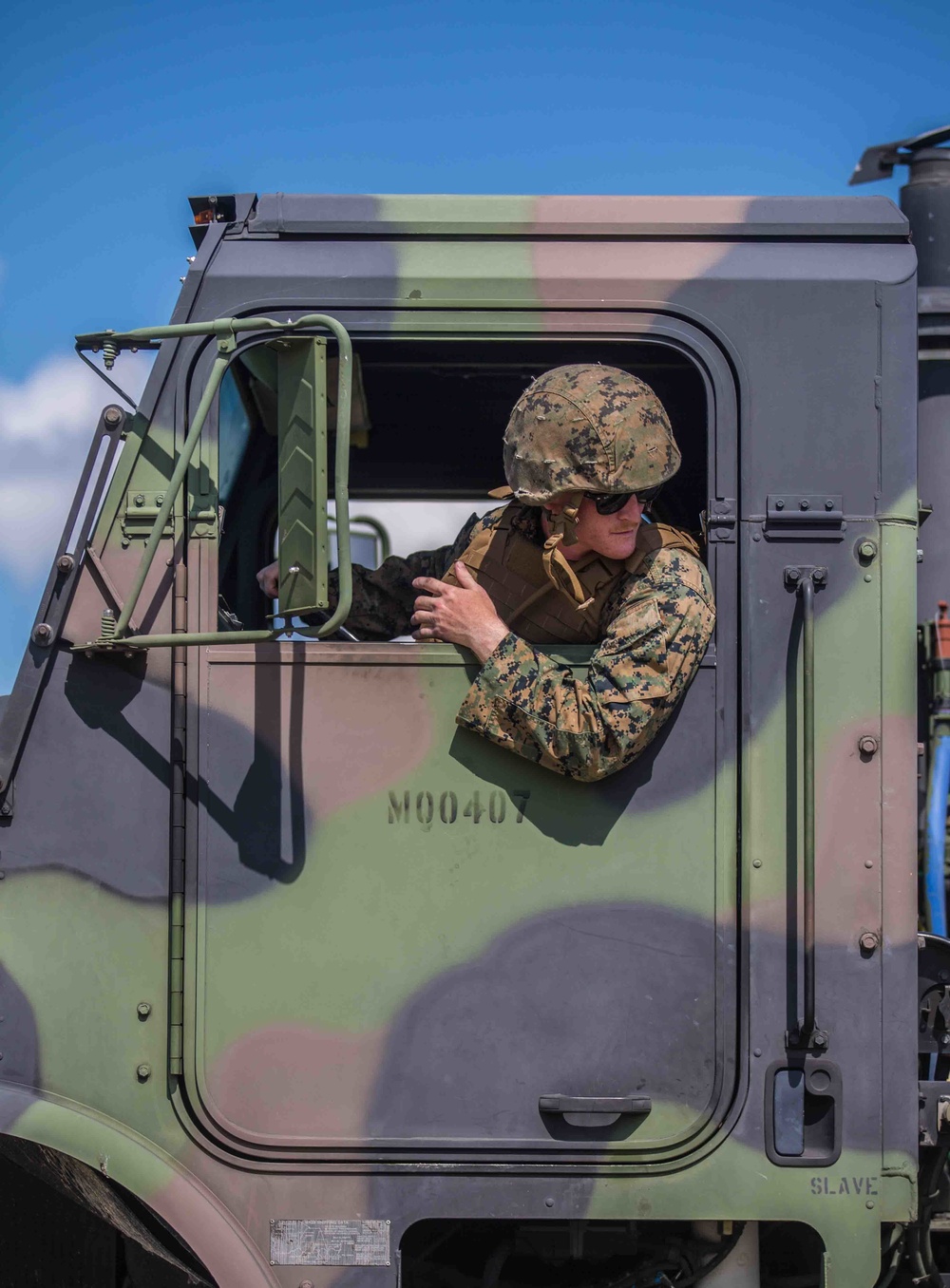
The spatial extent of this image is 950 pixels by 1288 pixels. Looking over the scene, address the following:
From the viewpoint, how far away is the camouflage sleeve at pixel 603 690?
2201mm

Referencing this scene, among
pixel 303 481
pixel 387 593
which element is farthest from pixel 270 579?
pixel 303 481

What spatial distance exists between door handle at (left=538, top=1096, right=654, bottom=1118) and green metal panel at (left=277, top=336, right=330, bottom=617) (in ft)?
3.43

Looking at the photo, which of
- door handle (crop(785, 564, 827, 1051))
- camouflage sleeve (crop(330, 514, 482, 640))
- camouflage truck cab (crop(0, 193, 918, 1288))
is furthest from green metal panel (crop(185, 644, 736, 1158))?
camouflage sleeve (crop(330, 514, 482, 640))

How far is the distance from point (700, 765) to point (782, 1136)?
0.73m

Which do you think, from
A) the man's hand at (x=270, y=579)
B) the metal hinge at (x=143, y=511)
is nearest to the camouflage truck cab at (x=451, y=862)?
the metal hinge at (x=143, y=511)

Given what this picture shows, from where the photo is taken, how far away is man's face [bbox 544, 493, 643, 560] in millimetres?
2373

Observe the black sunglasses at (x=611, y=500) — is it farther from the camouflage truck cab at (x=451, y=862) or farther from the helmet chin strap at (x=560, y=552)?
the camouflage truck cab at (x=451, y=862)

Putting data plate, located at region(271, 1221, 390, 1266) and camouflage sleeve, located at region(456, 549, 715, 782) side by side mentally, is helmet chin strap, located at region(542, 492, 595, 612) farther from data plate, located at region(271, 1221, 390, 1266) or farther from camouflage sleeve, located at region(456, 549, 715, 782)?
data plate, located at region(271, 1221, 390, 1266)

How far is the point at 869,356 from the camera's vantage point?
234cm

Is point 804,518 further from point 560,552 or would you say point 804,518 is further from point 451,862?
point 451,862

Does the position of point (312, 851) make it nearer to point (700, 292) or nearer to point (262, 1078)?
point (262, 1078)

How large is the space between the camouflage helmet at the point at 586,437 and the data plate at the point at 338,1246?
1455 millimetres

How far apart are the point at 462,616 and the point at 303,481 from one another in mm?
407

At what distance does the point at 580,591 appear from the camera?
2.39 meters
